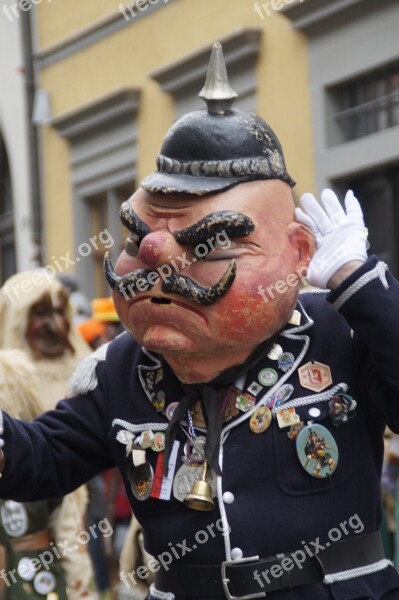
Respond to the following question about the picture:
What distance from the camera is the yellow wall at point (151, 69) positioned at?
1162cm

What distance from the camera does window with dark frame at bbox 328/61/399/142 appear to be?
10.8m

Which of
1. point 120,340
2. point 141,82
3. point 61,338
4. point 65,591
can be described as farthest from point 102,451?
point 141,82

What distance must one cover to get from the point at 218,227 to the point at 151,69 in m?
10.5

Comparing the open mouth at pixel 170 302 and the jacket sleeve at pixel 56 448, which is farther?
the jacket sleeve at pixel 56 448

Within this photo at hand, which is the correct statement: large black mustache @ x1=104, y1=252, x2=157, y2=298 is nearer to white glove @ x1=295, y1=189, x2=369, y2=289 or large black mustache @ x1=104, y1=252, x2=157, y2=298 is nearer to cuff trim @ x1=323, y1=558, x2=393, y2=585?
white glove @ x1=295, y1=189, x2=369, y2=289

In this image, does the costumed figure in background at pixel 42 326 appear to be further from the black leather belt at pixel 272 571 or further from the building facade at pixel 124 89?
the building facade at pixel 124 89

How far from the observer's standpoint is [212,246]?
385 cm

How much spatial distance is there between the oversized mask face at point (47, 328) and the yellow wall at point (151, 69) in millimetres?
4263

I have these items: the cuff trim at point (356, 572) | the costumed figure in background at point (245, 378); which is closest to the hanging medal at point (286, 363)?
the costumed figure in background at point (245, 378)

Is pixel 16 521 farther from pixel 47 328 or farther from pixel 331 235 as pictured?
pixel 331 235

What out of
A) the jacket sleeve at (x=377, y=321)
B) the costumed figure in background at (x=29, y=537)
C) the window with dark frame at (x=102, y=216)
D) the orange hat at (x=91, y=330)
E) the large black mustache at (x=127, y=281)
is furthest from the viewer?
the window with dark frame at (x=102, y=216)

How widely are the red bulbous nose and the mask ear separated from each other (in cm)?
32

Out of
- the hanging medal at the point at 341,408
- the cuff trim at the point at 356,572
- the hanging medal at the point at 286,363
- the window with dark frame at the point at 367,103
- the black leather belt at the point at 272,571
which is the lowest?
the cuff trim at the point at 356,572

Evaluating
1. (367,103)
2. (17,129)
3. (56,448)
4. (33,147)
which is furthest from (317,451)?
(17,129)
